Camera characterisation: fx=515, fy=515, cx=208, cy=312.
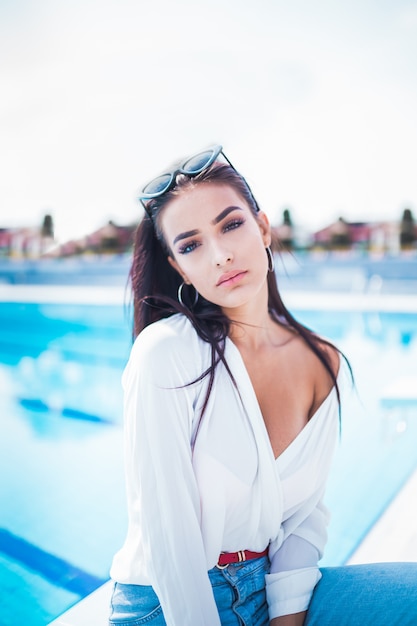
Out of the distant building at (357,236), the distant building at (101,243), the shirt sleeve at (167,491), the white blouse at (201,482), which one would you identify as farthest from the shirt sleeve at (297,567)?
the distant building at (101,243)

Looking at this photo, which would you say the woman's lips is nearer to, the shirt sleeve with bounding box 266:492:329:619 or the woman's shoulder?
the woman's shoulder

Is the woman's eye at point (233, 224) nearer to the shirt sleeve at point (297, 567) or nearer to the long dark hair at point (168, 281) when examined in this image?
the long dark hair at point (168, 281)

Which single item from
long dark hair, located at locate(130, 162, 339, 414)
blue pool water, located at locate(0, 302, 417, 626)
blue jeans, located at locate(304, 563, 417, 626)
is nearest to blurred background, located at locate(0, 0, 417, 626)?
blue pool water, located at locate(0, 302, 417, 626)

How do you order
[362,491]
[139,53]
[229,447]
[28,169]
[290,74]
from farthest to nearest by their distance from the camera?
[28,169] → [290,74] → [139,53] → [362,491] → [229,447]

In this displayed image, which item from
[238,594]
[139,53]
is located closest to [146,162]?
[139,53]

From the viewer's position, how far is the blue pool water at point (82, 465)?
9.77 feet

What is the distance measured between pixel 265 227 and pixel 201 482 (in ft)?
2.71

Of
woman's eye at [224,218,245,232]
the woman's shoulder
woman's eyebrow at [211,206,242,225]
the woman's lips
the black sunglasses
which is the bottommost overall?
the woman's shoulder

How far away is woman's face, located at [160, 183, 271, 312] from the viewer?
1.47 meters

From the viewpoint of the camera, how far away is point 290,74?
70.4 feet

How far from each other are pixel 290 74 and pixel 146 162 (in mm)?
11397

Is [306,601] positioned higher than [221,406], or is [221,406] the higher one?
[221,406]

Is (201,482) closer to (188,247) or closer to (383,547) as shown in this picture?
(188,247)

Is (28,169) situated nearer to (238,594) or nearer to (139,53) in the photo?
(139,53)
